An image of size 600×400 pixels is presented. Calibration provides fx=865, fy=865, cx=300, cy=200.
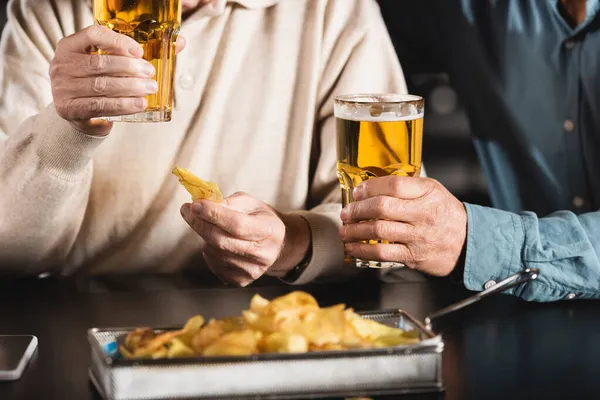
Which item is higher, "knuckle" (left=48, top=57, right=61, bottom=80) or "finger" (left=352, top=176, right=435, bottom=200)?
"knuckle" (left=48, top=57, right=61, bottom=80)

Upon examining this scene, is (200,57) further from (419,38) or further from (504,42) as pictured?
(504,42)

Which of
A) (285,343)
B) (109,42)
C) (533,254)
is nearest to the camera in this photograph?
(285,343)

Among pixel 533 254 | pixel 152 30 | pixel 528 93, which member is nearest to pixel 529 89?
pixel 528 93

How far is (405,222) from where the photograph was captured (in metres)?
1.42

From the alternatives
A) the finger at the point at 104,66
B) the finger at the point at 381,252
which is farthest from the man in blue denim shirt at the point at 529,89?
the finger at the point at 104,66

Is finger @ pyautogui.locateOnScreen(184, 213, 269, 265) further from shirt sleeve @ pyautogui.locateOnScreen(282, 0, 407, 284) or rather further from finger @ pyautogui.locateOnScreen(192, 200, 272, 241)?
shirt sleeve @ pyautogui.locateOnScreen(282, 0, 407, 284)

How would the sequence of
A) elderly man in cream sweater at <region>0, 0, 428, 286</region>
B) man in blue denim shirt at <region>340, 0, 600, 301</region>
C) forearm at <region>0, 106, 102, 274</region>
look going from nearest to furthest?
forearm at <region>0, 106, 102, 274</region> < elderly man in cream sweater at <region>0, 0, 428, 286</region> < man in blue denim shirt at <region>340, 0, 600, 301</region>

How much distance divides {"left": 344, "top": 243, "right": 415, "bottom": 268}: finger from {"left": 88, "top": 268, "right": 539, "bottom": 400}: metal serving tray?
1.35 feet

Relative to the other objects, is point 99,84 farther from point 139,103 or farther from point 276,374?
point 276,374

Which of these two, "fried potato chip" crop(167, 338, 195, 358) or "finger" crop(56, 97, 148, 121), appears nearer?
"fried potato chip" crop(167, 338, 195, 358)

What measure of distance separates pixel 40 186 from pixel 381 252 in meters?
0.68

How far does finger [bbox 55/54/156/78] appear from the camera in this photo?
1.31 meters

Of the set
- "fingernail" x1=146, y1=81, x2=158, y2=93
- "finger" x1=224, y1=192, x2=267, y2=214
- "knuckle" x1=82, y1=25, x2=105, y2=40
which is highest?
"knuckle" x1=82, y1=25, x2=105, y2=40

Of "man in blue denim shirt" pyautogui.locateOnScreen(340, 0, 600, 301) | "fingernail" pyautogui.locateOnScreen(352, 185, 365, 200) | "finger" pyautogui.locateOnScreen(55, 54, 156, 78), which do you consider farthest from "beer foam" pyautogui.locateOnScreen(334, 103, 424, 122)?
"man in blue denim shirt" pyautogui.locateOnScreen(340, 0, 600, 301)
